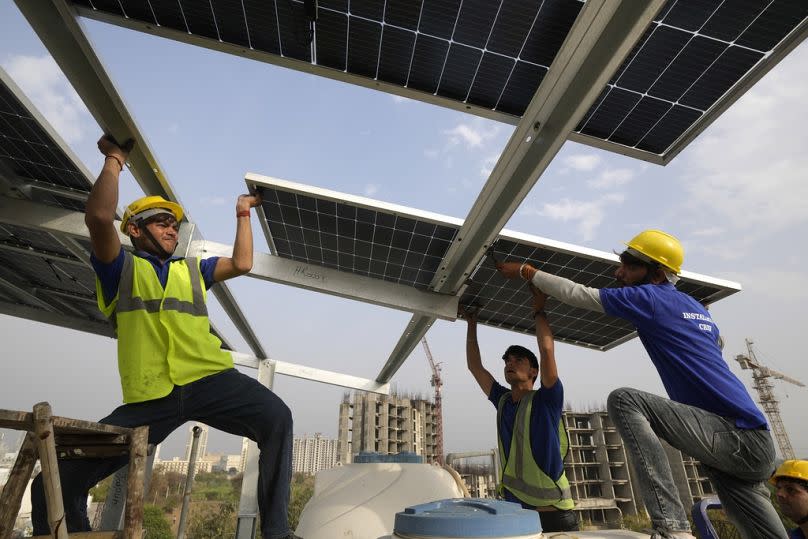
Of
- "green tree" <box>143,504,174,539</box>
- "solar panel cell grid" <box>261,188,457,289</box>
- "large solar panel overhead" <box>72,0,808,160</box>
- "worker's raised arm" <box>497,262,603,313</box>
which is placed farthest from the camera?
"green tree" <box>143,504,174,539</box>

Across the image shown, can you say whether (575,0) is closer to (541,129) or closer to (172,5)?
(541,129)

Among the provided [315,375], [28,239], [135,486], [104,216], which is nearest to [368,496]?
[135,486]

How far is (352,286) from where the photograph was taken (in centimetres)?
724

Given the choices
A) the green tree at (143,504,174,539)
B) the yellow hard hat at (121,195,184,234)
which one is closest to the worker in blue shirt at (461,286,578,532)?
the yellow hard hat at (121,195,184,234)

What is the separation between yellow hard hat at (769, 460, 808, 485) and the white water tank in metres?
3.27

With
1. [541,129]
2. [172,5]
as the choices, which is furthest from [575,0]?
[172,5]

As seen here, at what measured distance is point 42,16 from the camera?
3.46 metres

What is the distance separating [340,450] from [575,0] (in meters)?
78.4

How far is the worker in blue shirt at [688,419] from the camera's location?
2613mm

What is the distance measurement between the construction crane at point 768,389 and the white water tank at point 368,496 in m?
117

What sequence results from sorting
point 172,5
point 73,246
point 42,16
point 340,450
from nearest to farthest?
point 42,16 → point 172,5 → point 73,246 → point 340,450

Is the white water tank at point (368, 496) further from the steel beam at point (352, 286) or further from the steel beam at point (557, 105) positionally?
the steel beam at point (352, 286)

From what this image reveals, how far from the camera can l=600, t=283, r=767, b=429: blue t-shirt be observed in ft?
9.34

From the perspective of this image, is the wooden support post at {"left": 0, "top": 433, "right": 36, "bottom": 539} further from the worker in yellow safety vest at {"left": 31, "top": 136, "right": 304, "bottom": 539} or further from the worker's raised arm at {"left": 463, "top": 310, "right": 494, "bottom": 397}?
the worker's raised arm at {"left": 463, "top": 310, "right": 494, "bottom": 397}
